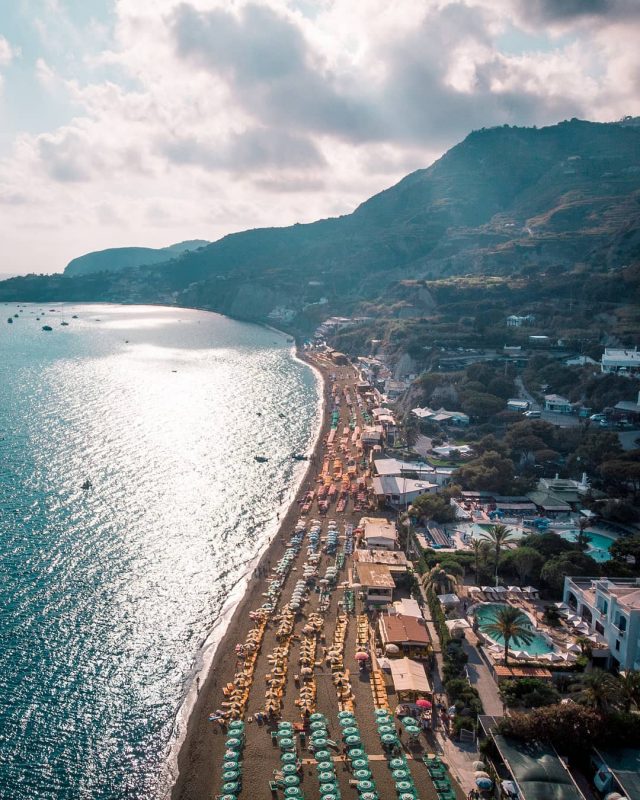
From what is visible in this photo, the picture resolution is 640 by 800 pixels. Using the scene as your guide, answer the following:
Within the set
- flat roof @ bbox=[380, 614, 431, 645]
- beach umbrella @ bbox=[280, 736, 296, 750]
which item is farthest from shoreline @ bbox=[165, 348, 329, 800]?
flat roof @ bbox=[380, 614, 431, 645]

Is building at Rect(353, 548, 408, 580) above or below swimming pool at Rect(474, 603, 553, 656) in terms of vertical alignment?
above

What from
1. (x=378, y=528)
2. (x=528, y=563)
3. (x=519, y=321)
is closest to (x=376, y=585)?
(x=378, y=528)

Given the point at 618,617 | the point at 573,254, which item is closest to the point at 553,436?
the point at 618,617

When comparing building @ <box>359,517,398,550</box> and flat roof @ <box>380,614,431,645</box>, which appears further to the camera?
building @ <box>359,517,398,550</box>

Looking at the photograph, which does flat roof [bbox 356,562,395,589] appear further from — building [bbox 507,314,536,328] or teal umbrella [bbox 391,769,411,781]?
building [bbox 507,314,536,328]

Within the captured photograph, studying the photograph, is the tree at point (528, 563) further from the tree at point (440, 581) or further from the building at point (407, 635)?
the building at point (407, 635)

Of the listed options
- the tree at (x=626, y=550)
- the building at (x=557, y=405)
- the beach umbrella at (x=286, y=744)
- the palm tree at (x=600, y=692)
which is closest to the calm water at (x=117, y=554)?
the beach umbrella at (x=286, y=744)
